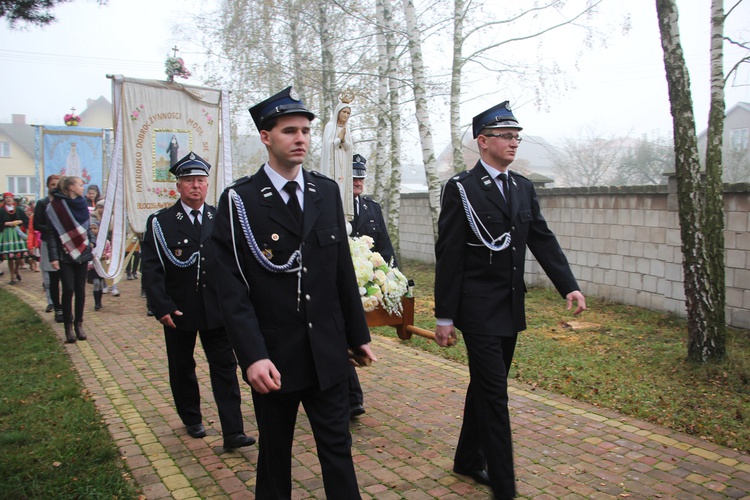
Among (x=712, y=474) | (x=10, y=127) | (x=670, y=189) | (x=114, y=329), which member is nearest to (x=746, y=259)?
(x=670, y=189)

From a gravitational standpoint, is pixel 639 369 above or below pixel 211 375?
below

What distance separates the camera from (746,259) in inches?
329

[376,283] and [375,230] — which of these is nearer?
[376,283]

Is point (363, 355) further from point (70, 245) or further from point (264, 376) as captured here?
point (70, 245)

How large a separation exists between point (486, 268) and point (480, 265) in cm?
4

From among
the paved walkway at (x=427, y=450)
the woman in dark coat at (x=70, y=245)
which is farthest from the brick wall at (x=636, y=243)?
the woman in dark coat at (x=70, y=245)

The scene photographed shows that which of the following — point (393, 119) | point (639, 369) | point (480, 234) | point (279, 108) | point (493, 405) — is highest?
point (393, 119)

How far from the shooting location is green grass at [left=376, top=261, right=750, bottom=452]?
547cm

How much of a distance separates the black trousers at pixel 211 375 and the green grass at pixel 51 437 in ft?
2.03

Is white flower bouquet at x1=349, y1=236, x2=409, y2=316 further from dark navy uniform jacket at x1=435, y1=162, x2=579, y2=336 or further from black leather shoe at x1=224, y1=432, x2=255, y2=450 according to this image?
black leather shoe at x1=224, y1=432, x2=255, y2=450

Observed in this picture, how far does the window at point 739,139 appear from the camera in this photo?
31.0 metres

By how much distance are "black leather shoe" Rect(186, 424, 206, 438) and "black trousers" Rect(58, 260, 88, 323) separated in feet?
14.4

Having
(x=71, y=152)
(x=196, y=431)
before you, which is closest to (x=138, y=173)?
(x=196, y=431)

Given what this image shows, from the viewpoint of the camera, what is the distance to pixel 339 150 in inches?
226
